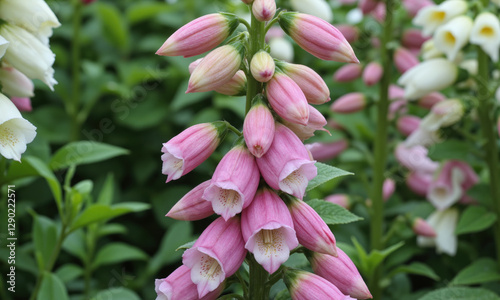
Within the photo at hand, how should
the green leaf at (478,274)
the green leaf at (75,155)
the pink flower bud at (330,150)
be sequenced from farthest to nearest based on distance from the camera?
the pink flower bud at (330,150) < the green leaf at (478,274) < the green leaf at (75,155)

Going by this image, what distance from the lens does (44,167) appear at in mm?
1640

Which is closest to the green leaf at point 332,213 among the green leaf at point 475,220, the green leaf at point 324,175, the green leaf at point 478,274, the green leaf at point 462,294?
the green leaf at point 324,175

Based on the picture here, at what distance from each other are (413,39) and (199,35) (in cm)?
155

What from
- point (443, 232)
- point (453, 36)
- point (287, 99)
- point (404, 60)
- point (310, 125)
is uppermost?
point (287, 99)

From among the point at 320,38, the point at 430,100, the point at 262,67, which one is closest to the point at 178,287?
the point at 262,67

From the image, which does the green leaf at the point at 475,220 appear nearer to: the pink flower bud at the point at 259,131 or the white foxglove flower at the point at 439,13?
the white foxglove flower at the point at 439,13

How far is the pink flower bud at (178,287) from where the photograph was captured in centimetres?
110

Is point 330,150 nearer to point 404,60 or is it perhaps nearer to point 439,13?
point 404,60

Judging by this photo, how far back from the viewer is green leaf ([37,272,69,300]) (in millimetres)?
1565

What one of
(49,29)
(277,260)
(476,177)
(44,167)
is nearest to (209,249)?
(277,260)

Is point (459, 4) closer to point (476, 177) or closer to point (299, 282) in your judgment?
point (476, 177)

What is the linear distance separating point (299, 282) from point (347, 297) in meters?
0.10

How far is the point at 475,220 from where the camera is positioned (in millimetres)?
2066

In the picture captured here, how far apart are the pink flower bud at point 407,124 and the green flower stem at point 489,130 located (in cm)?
30
